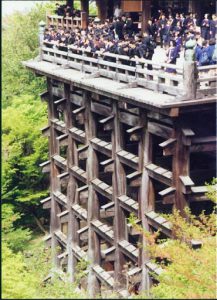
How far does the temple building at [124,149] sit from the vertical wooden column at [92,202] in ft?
0.13

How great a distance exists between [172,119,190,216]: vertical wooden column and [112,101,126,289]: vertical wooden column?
4.38 metres

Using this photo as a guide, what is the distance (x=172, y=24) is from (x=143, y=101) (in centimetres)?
786

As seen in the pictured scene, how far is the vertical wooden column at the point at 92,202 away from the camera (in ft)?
89.0

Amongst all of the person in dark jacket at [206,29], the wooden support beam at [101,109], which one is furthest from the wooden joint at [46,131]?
the person in dark jacket at [206,29]

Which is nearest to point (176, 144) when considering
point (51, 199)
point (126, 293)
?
point (126, 293)

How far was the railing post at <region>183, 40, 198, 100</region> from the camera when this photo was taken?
1869 centimetres

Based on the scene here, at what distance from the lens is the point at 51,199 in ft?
105

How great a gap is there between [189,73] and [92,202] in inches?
387

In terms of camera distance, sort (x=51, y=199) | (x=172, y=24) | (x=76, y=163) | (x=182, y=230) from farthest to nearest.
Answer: (x=51, y=199), (x=76, y=163), (x=172, y=24), (x=182, y=230)

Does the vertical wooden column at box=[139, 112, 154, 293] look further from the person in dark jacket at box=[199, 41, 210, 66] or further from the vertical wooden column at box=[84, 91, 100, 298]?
the vertical wooden column at box=[84, 91, 100, 298]

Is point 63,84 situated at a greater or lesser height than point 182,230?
greater

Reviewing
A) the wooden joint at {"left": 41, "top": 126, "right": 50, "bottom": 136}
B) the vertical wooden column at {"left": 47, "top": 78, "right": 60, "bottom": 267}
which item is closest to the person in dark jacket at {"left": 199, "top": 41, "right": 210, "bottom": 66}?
the vertical wooden column at {"left": 47, "top": 78, "right": 60, "bottom": 267}

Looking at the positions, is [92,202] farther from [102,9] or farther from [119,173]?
[102,9]

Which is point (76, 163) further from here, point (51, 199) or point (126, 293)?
point (126, 293)
